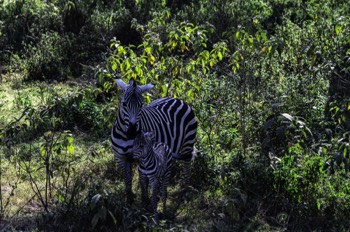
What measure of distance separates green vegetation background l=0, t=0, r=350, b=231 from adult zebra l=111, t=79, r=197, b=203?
0.40 metres

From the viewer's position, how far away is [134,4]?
1639cm

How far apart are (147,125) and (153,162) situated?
2.71 ft

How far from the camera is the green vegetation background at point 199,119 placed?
26.3 ft

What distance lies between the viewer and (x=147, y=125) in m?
8.69

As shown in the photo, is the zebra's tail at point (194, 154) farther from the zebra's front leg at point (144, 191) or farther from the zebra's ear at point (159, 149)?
the zebra's ear at point (159, 149)

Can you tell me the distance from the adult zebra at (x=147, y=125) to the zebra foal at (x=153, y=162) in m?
0.27

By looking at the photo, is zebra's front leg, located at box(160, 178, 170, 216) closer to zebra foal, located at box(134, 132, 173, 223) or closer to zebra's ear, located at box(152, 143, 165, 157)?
zebra foal, located at box(134, 132, 173, 223)

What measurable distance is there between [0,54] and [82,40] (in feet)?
5.87

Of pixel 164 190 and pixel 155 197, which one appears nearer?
pixel 155 197

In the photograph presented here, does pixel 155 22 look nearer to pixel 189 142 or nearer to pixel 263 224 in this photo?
pixel 189 142

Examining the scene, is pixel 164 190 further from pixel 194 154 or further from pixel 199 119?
pixel 199 119

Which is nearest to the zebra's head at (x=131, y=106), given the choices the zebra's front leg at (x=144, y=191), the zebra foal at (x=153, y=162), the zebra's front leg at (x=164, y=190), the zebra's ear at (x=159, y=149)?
the zebra foal at (x=153, y=162)

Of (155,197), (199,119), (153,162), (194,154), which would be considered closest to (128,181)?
(155,197)

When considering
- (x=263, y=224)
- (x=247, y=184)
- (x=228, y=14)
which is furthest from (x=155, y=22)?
(x=263, y=224)
